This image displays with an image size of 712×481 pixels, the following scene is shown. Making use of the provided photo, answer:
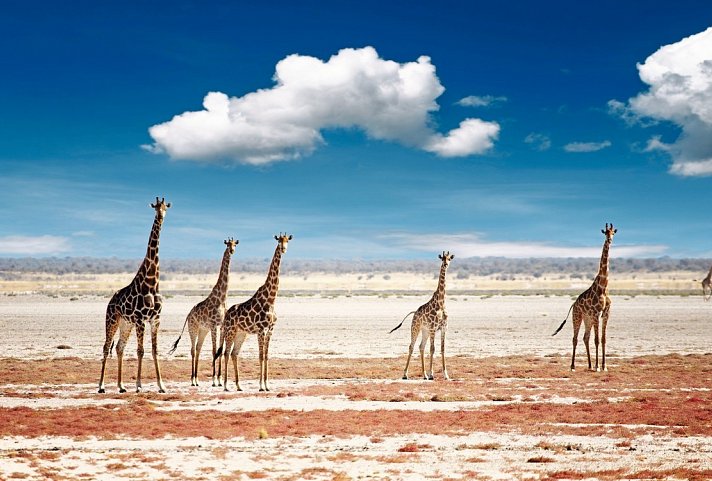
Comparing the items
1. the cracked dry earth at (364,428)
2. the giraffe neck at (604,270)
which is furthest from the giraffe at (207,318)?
the giraffe neck at (604,270)

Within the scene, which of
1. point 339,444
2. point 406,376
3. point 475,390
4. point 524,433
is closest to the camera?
point 339,444

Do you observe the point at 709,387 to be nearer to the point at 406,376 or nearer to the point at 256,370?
the point at 406,376

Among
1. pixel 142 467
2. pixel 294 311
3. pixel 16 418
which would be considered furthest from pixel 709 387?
pixel 294 311

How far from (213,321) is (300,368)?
552 cm

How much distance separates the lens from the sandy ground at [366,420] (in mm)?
12836

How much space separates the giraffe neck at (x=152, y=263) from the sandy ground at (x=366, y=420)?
281 cm

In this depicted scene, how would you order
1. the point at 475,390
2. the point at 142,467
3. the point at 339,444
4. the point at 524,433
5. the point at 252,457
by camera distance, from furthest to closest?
Result: the point at 475,390, the point at 524,433, the point at 339,444, the point at 252,457, the point at 142,467

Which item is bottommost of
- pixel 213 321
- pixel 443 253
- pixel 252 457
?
pixel 252 457

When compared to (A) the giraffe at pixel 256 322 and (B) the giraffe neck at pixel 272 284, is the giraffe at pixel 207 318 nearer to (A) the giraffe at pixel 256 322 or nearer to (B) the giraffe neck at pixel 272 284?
(A) the giraffe at pixel 256 322

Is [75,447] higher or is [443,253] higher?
[443,253]

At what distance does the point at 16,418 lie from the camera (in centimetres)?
1658

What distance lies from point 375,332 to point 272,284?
2612 cm

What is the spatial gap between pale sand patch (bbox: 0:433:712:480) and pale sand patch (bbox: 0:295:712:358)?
15.9 metres

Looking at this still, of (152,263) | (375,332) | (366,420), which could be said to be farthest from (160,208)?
(375,332)
